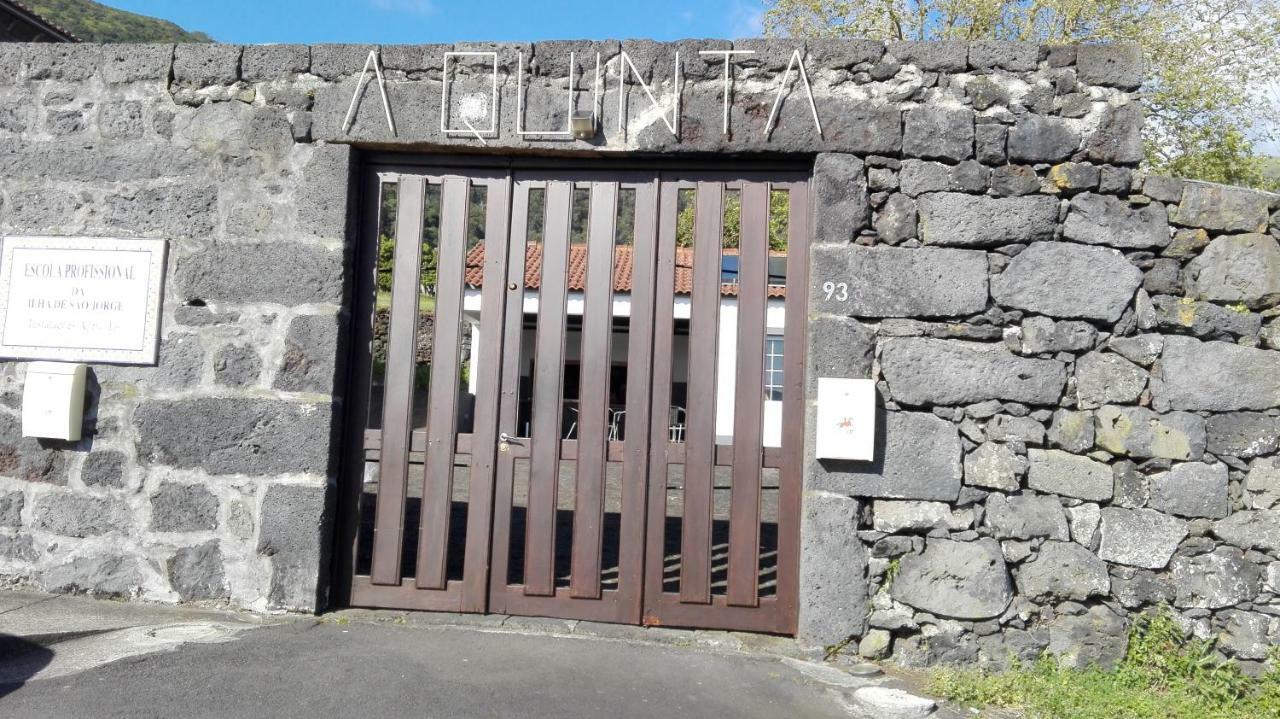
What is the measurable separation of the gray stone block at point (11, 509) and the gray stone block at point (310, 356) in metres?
1.40

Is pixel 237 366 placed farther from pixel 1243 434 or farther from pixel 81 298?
pixel 1243 434

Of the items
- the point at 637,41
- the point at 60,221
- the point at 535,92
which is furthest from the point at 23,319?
the point at 637,41

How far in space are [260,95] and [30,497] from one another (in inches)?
86.7

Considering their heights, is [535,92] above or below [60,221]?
above

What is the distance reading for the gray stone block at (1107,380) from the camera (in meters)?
3.90

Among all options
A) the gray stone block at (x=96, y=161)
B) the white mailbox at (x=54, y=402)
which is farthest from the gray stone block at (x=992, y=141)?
the white mailbox at (x=54, y=402)

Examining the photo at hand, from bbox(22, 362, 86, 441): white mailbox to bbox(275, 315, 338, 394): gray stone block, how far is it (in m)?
0.95

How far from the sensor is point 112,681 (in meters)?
3.34

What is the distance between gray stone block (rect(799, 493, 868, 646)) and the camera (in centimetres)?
393

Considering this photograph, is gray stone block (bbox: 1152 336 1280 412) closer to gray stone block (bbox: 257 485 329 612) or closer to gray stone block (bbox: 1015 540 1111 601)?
gray stone block (bbox: 1015 540 1111 601)

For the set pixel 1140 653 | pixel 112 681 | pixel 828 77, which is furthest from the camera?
pixel 828 77

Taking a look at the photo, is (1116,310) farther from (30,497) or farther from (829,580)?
(30,497)

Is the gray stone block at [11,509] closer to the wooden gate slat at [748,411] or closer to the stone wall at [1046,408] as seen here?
the wooden gate slat at [748,411]

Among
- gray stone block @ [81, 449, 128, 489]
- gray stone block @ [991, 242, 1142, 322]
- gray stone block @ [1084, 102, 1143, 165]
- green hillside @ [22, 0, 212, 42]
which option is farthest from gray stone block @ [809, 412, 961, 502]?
green hillside @ [22, 0, 212, 42]
